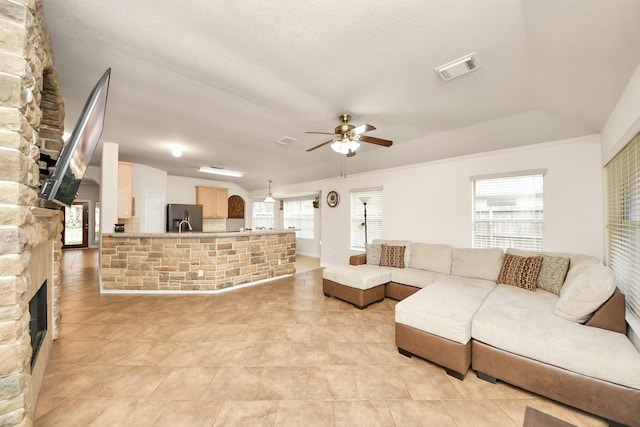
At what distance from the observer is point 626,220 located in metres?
2.29

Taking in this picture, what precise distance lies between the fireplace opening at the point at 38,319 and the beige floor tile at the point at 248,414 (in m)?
1.46

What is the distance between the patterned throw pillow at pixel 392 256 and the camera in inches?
163

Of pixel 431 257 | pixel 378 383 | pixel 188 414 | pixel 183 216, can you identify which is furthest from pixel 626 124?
pixel 183 216

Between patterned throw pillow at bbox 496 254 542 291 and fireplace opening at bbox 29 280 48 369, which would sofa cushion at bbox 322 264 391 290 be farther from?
fireplace opening at bbox 29 280 48 369

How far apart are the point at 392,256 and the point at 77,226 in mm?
11877

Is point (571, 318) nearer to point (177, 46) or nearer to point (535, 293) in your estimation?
point (535, 293)

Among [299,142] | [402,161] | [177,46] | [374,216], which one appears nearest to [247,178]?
[299,142]

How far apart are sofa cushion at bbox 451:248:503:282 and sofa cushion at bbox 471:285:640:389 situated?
3.73 feet

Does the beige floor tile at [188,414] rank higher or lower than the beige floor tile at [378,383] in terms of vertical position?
higher

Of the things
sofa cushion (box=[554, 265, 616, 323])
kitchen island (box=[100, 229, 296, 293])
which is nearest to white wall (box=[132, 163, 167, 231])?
kitchen island (box=[100, 229, 296, 293])

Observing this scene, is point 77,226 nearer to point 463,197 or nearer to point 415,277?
point 415,277

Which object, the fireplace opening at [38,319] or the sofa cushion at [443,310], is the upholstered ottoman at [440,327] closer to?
the sofa cushion at [443,310]

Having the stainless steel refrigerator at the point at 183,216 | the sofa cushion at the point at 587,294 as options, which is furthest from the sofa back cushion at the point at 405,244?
the stainless steel refrigerator at the point at 183,216

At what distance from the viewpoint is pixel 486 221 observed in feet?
13.2
